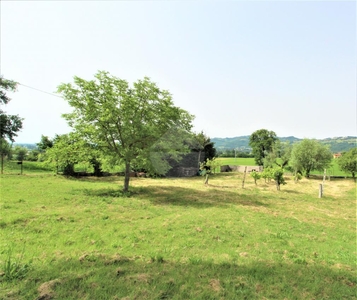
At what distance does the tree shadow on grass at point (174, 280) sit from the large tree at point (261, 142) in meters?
34.4

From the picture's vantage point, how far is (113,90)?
10.3 metres

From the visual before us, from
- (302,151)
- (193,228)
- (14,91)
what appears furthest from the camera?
(302,151)

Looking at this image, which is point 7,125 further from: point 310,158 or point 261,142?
point 261,142

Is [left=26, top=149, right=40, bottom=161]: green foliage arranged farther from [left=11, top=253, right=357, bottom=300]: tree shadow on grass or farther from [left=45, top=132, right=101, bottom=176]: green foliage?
[left=11, top=253, right=357, bottom=300]: tree shadow on grass

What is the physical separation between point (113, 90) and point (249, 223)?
331 inches

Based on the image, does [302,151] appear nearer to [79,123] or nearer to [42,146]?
[79,123]

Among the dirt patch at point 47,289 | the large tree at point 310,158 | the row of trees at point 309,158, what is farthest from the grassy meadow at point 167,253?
the large tree at point 310,158

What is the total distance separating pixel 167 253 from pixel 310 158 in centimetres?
2598

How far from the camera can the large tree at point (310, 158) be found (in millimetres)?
24719

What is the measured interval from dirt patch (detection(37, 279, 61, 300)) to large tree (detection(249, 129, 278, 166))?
36.4m

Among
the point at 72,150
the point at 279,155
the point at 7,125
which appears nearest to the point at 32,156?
the point at 7,125

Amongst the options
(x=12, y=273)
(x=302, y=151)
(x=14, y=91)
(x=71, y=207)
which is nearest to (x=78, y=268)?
(x=12, y=273)

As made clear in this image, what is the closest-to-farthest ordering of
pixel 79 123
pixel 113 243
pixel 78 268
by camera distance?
1. pixel 78 268
2. pixel 113 243
3. pixel 79 123

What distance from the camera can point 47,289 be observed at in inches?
95.7
